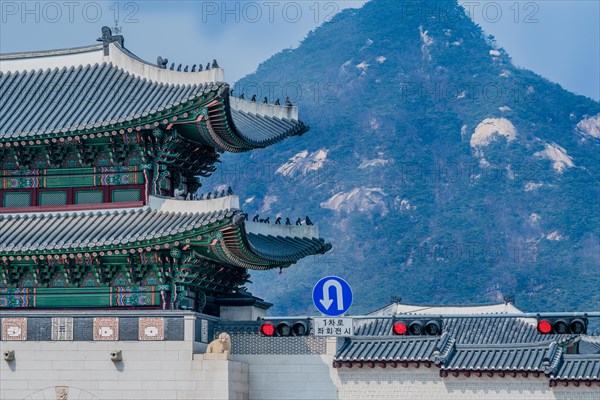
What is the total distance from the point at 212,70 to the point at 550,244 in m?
121

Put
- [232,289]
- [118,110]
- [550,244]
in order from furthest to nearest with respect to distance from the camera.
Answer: [550,244] < [232,289] < [118,110]

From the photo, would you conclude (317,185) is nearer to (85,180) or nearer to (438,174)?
(438,174)

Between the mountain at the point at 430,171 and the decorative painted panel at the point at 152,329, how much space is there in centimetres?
10094

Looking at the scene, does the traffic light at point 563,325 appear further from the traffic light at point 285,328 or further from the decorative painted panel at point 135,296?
the decorative painted panel at point 135,296

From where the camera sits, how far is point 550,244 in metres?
153

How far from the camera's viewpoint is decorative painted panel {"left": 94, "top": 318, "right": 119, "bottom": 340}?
115 ft

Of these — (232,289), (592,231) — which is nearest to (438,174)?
(592,231)

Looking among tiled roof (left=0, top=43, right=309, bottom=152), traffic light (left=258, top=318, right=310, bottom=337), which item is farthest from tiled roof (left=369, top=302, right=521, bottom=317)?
traffic light (left=258, top=318, right=310, bottom=337)

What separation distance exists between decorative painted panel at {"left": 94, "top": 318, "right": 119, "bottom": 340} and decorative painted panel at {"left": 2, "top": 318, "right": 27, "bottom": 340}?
6.15ft

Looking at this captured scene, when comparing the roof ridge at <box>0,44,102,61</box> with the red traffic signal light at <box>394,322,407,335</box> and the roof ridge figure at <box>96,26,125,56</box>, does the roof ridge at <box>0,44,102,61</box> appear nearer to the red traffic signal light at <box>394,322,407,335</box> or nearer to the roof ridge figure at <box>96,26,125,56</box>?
the roof ridge figure at <box>96,26,125,56</box>

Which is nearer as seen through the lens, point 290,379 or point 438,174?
point 290,379

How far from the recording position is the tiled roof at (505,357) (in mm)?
34625

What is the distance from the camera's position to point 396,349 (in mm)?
35812

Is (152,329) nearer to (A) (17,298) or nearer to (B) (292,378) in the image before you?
(B) (292,378)
